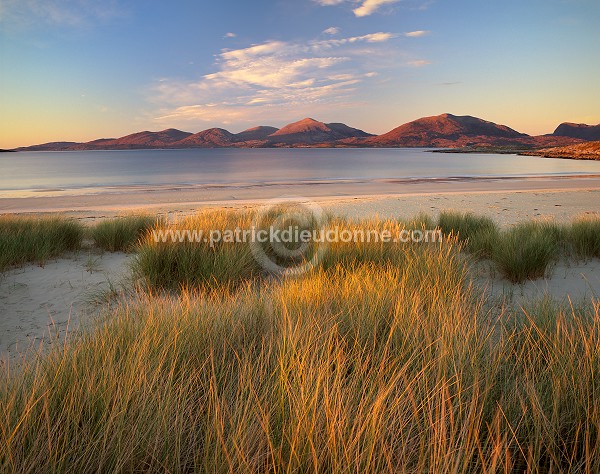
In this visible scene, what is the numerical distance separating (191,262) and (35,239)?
10.1 ft

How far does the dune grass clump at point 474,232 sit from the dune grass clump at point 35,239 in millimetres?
5904

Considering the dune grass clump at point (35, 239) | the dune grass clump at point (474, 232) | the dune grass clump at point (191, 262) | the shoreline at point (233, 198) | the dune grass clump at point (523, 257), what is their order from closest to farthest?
the dune grass clump at point (191, 262), the dune grass clump at point (523, 257), the dune grass clump at point (35, 239), the dune grass clump at point (474, 232), the shoreline at point (233, 198)

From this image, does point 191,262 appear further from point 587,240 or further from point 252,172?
point 252,172

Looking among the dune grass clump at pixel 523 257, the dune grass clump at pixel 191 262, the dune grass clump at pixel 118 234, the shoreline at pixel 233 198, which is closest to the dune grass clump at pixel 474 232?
the dune grass clump at pixel 523 257

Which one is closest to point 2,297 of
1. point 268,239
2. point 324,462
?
point 268,239

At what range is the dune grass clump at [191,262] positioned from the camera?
4262 mm

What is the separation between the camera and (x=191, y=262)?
4453 mm

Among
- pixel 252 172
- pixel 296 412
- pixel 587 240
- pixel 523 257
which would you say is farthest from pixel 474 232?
pixel 252 172

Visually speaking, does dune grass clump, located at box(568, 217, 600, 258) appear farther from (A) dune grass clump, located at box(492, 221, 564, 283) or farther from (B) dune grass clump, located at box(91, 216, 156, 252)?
(B) dune grass clump, located at box(91, 216, 156, 252)

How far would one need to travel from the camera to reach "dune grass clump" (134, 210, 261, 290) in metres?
4.26

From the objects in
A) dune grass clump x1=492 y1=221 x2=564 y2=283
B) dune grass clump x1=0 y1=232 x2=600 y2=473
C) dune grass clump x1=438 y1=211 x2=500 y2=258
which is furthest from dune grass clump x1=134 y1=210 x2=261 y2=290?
dune grass clump x1=492 y1=221 x2=564 y2=283

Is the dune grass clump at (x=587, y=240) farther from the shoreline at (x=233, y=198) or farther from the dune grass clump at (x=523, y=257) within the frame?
the shoreline at (x=233, y=198)

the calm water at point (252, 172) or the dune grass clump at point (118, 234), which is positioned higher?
the calm water at point (252, 172)

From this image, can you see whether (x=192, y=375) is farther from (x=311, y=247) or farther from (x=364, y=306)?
(x=311, y=247)
